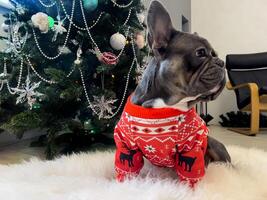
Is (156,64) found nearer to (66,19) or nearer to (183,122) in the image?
(183,122)

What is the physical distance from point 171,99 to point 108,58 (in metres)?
0.81

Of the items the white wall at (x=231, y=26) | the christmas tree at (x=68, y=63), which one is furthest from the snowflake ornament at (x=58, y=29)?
the white wall at (x=231, y=26)

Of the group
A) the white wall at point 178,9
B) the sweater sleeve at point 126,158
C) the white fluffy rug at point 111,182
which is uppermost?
the white wall at point 178,9

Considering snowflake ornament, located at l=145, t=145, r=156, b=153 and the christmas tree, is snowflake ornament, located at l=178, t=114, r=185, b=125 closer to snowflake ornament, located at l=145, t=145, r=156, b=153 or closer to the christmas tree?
snowflake ornament, located at l=145, t=145, r=156, b=153

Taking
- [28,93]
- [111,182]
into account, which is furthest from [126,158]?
[28,93]

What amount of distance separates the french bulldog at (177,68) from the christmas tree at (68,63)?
0.72m

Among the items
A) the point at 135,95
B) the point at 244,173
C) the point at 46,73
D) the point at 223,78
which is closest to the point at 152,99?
the point at 135,95

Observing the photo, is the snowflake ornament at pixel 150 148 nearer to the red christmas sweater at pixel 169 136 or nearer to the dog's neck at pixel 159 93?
the red christmas sweater at pixel 169 136

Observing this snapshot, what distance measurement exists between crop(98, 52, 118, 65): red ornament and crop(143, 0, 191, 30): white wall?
179cm

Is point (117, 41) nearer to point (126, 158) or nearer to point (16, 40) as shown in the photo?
point (16, 40)

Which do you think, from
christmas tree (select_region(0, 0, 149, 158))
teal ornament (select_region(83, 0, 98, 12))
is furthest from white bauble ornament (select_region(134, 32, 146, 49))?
teal ornament (select_region(83, 0, 98, 12))

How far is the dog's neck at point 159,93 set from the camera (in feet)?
2.88

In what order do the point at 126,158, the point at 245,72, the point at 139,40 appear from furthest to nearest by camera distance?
the point at 245,72
the point at 139,40
the point at 126,158

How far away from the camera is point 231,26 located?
3812 millimetres
